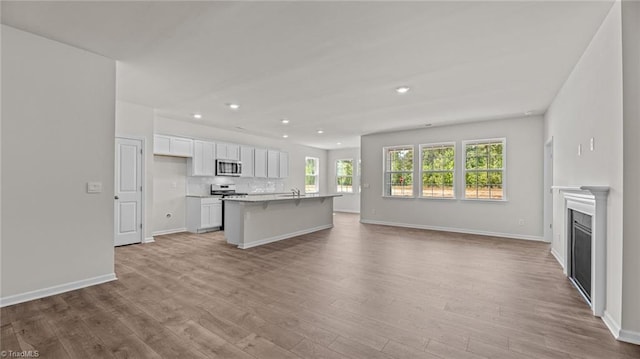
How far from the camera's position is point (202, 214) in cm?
670

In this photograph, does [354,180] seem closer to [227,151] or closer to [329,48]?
[227,151]

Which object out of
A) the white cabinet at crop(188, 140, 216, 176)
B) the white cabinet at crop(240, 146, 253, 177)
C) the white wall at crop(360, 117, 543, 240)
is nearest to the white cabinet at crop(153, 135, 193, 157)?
the white cabinet at crop(188, 140, 216, 176)

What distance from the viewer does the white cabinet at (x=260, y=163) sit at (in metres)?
8.46

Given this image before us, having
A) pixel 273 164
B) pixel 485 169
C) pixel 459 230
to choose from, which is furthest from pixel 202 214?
pixel 485 169

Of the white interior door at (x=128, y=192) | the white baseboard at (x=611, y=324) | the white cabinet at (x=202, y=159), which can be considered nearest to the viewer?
the white baseboard at (x=611, y=324)

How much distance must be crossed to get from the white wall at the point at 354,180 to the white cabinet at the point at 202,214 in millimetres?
5234

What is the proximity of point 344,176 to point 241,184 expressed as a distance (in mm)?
4551

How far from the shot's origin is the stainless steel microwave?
735 cm

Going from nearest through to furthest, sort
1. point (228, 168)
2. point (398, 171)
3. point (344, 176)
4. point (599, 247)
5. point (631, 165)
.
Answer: point (631, 165), point (599, 247), point (228, 168), point (398, 171), point (344, 176)

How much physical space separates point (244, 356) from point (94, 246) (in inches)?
98.3

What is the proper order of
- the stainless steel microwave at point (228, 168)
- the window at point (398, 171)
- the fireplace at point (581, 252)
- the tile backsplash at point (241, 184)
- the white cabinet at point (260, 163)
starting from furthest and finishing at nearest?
the white cabinet at point (260, 163) < the window at point (398, 171) < the stainless steel microwave at point (228, 168) < the tile backsplash at point (241, 184) < the fireplace at point (581, 252)

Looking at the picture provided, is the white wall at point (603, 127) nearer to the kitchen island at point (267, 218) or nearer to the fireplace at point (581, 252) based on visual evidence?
the fireplace at point (581, 252)

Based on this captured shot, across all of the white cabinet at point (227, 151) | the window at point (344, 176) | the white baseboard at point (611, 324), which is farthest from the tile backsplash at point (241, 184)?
the white baseboard at point (611, 324)

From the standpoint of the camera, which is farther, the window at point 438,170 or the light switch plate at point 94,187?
the window at point 438,170
